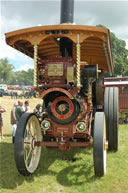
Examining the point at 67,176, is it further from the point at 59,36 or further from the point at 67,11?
the point at 67,11

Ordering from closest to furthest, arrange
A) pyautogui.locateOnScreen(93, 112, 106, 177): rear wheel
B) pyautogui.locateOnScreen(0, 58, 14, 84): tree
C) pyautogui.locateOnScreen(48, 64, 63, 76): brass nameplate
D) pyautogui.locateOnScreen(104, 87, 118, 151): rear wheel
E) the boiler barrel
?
pyautogui.locateOnScreen(93, 112, 106, 177): rear wheel → pyautogui.locateOnScreen(48, 64, 63, 76): brass nameplate → pyautogui.locateOnScreen(104, 87, 118, 151): rear wheel → the boiler barrel → pyautogui.locateOnScreen(0, 58, 14, 84): tree

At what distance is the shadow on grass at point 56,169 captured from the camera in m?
3.16

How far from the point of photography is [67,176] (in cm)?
333

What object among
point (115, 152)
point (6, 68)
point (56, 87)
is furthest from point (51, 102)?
point (6, 68)

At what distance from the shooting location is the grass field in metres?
2.94

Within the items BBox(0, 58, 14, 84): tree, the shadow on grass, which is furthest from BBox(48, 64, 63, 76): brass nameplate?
BBox(0, 58, 14, 84): tree

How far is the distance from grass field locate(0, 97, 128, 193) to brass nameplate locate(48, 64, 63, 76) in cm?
176

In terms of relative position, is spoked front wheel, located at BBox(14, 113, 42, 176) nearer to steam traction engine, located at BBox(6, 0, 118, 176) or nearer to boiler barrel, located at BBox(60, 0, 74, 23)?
steam traction engine, located at BBox(6, 0, 118, 176)

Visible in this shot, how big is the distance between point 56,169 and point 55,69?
6.03 ft

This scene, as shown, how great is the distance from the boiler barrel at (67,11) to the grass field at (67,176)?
306 cm

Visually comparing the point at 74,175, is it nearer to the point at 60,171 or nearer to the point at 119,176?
the point at 60,171

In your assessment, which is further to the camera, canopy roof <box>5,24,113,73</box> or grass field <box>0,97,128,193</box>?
canopy roof <box>5,24,113,73</box>

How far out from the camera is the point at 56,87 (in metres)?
3.36

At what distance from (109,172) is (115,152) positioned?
1072mm
